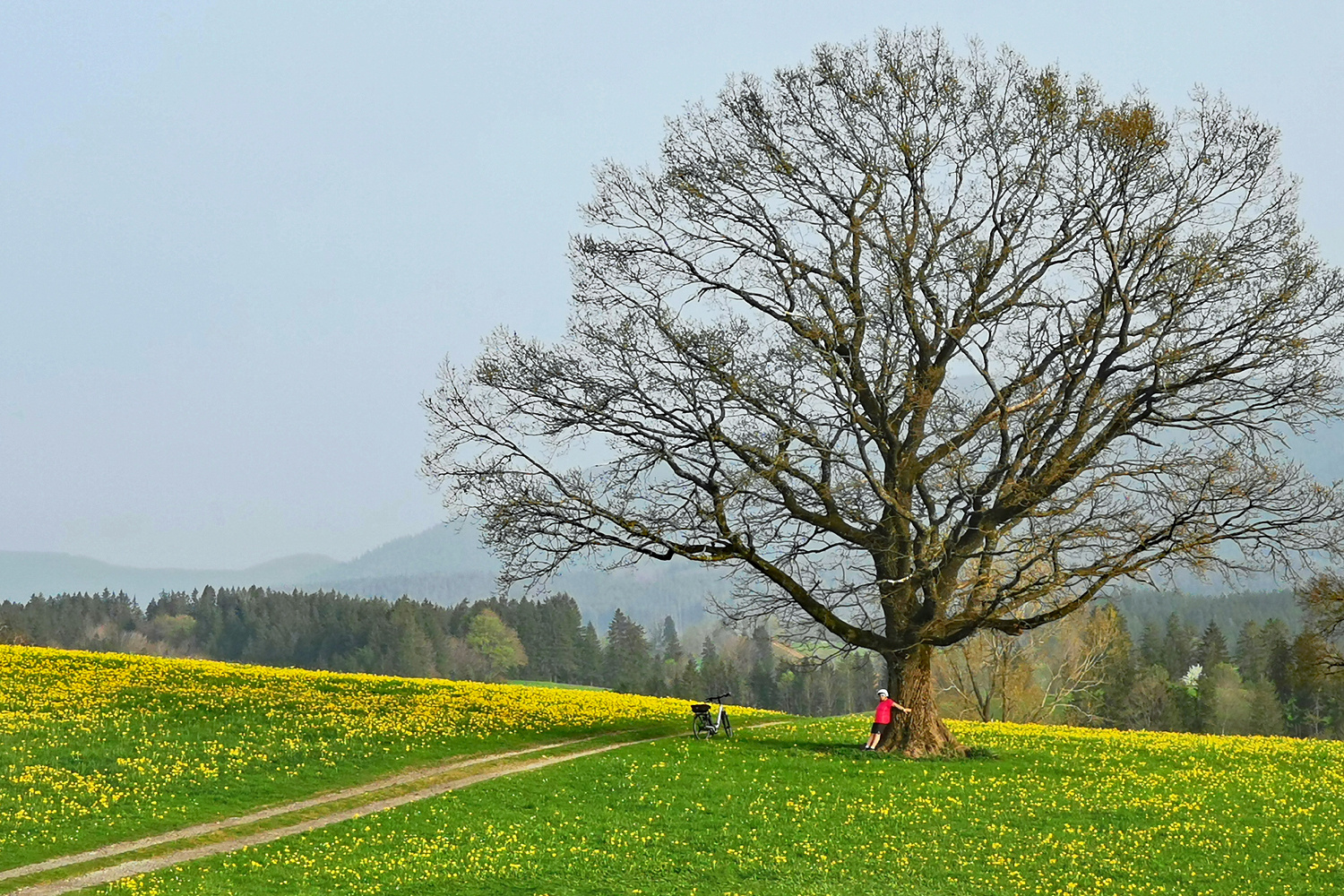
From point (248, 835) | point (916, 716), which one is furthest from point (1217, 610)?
point (248, 835)

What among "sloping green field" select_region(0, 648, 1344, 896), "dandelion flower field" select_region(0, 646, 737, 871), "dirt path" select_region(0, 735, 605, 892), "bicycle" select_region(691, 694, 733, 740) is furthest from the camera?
"bicycle" select_region(691, 694, 733, 740)

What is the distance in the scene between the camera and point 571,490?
2680 cm

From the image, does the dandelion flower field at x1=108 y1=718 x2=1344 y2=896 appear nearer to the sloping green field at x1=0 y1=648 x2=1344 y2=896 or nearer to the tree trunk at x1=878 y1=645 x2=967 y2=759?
the sloping green field at x1=0 y1=648 x2=1344 y2=896

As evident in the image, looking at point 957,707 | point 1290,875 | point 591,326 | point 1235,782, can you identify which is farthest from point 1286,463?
point 957,707

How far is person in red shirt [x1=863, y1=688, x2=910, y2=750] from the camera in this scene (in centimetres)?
2616

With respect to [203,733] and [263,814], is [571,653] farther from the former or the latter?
[263,814]

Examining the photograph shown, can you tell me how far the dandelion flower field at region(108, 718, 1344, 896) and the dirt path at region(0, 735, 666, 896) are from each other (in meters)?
0.64

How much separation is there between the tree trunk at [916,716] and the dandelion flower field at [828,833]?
0.88 meters

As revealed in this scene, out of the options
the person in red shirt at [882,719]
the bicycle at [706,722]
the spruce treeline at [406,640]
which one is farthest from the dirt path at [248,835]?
the spruce treeline at [406,640]

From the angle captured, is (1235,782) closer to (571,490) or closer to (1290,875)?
(1290,875)

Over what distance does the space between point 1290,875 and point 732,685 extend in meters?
106

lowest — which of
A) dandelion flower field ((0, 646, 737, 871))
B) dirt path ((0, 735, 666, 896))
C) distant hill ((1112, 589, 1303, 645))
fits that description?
dirt path ((0, 735, 666, 896))

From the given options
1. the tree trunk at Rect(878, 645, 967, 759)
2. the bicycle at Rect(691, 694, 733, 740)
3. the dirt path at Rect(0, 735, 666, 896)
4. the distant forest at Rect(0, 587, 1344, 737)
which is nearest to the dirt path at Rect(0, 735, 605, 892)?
the dirt path at Rect(0, 735, 666, 896)

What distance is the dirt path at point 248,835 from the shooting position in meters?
15.7
